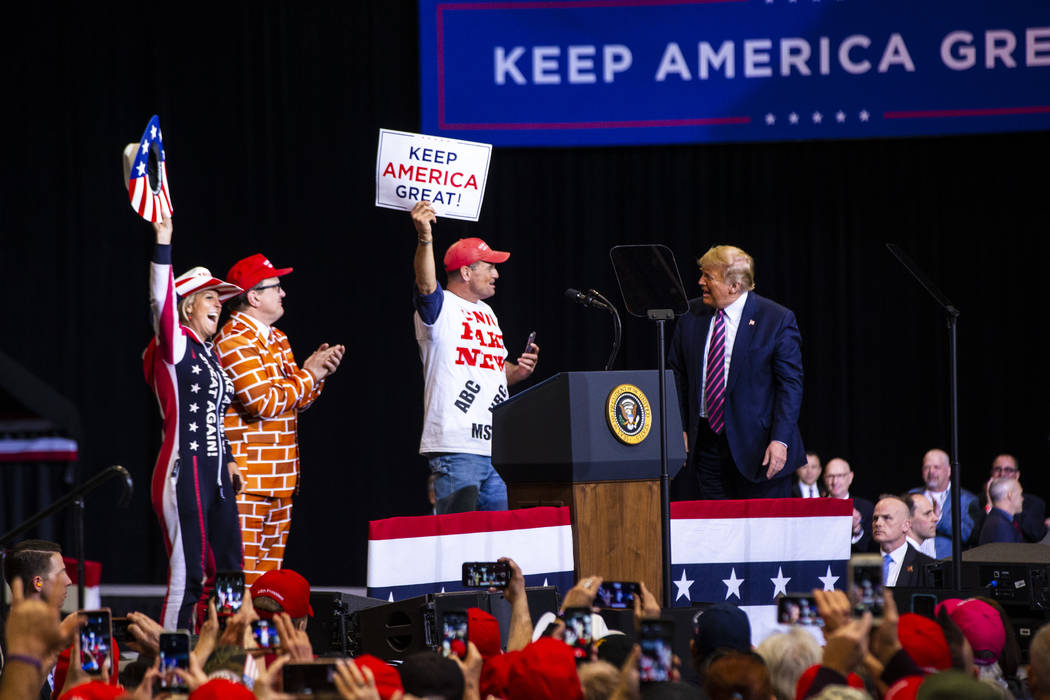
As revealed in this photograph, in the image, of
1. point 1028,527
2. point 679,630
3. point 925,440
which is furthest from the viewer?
point 925,440

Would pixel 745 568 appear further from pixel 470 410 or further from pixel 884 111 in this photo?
pixel 884 111

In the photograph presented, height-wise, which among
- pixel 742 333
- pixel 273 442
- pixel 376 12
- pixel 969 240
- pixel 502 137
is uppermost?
pixel 376 12

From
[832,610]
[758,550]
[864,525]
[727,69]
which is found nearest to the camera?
[832,610]

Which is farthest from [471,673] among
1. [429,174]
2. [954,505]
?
[429,174]

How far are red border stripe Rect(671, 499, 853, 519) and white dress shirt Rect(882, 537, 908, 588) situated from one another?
1015mm

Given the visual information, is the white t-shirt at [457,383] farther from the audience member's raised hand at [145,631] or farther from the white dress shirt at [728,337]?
the audience member's raised hand at [145,631]

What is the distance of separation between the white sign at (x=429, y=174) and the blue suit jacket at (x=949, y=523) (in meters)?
3.05

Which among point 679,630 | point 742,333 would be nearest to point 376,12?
point 742,333

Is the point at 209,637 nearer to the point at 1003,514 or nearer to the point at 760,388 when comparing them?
the point at 760,388

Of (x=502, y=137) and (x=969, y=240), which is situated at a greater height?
(x=502, y=137)

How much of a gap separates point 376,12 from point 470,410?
431cm

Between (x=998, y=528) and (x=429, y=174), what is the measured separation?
11.0 feet

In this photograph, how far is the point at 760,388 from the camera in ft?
16.1

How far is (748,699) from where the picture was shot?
240cm
